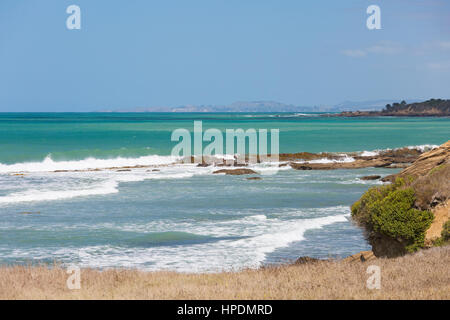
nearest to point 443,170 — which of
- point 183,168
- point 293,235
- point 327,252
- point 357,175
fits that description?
point 327,252

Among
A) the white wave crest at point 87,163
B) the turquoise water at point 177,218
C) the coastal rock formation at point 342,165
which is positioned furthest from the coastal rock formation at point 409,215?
the white wave crest at point 87,163

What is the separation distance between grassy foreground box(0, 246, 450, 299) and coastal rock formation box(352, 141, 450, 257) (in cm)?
172

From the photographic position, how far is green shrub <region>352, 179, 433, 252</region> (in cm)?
1446

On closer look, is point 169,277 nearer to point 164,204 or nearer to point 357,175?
point 164,204

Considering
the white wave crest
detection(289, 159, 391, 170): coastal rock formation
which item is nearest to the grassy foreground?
detection(289, 159, 391, 170): coastal rock formation

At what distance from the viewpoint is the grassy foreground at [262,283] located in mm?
9617

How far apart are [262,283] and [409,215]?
5461mm

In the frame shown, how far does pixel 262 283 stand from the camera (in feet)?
35.6

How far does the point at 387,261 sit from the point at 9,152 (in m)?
66.0
